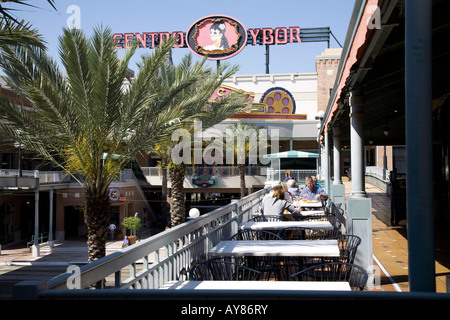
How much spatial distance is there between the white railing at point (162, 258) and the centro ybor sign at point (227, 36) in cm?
4368

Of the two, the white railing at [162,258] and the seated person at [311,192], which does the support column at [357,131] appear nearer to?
the white railing at [162,258]

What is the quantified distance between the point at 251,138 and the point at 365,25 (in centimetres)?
3293

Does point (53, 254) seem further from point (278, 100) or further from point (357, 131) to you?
point (278, 100)

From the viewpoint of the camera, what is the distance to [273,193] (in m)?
9.09

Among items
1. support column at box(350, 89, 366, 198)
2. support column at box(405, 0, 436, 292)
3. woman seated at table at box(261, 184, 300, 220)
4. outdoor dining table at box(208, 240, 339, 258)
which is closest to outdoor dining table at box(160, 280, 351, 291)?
support column at box(405, 0, 436, 292)

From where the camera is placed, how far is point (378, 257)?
7.86 meters

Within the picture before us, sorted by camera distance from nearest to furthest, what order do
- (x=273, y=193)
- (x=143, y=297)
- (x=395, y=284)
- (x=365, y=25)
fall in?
1. (x=143, y=297)
2. (x=365, y=25)
3. (x=395, y=284)
4. (x=273, y=193)

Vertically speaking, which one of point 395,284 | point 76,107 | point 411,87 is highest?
point 76,107

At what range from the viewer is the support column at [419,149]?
3164mm

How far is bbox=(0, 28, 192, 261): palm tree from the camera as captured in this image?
895 centimetres

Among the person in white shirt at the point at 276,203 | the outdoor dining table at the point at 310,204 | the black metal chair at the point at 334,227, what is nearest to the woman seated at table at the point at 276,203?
the person in white shirt at the point at 276,203
